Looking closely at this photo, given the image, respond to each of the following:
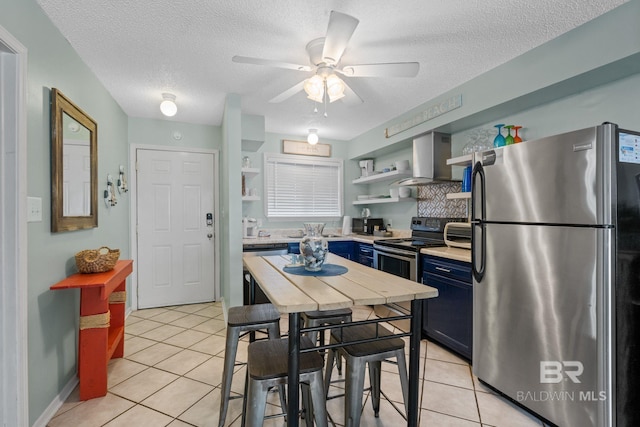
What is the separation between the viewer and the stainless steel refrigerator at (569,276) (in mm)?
1513

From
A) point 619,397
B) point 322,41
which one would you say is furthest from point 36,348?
point 619,397

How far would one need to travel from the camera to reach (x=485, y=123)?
3.04 metres

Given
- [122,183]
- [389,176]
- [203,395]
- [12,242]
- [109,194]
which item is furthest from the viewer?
[389,176]

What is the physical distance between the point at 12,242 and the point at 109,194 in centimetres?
165

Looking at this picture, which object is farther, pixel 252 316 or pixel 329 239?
pixel 329 239

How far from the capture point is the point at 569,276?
1.64 metres

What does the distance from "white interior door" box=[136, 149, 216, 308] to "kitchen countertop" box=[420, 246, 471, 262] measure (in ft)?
9.54

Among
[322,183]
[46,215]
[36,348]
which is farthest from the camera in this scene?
[322,183]

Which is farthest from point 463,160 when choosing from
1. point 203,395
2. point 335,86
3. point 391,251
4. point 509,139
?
point 203,395

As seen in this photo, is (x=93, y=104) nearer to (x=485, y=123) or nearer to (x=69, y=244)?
(x=69, y=244)

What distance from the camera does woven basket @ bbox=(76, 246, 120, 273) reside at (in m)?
2.15

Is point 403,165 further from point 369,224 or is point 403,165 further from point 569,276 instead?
point 569,276

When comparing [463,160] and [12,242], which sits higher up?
[463,160]

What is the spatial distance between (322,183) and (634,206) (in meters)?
3.77
